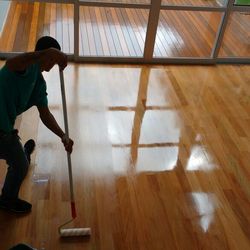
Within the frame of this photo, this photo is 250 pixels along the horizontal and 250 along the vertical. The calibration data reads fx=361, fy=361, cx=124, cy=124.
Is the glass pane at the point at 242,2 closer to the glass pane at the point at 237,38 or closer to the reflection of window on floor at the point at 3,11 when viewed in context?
the glass pane at the point at 237,38

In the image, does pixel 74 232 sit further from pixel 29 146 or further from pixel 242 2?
pixel 242 2

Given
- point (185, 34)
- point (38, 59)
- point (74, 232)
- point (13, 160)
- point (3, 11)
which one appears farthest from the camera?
point (185, 34)

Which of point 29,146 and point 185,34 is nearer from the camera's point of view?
point 29,146

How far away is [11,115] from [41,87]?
0.75 feet

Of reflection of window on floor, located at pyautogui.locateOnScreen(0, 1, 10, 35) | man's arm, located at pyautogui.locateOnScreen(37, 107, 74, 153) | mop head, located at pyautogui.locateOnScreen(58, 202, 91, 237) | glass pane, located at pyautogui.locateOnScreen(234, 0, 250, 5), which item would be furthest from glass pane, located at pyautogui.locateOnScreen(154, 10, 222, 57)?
mop head, located at pyautogui.locateOnScreen(58, 202, 91, 237)

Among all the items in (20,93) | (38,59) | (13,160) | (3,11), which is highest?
(38,59)

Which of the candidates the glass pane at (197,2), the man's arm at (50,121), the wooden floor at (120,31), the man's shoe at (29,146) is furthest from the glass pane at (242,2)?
the man's arm at (50,121)

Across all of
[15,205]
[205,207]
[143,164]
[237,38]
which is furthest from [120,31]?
[15,205]

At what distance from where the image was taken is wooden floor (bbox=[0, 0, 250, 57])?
4.46 metres

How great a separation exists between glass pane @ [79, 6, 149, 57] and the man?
2.31 meters

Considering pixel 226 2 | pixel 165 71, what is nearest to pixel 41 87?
pixel 165 71

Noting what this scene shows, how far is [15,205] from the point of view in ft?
7.95

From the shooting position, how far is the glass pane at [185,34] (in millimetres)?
4629

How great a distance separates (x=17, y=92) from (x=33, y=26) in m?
3.17
